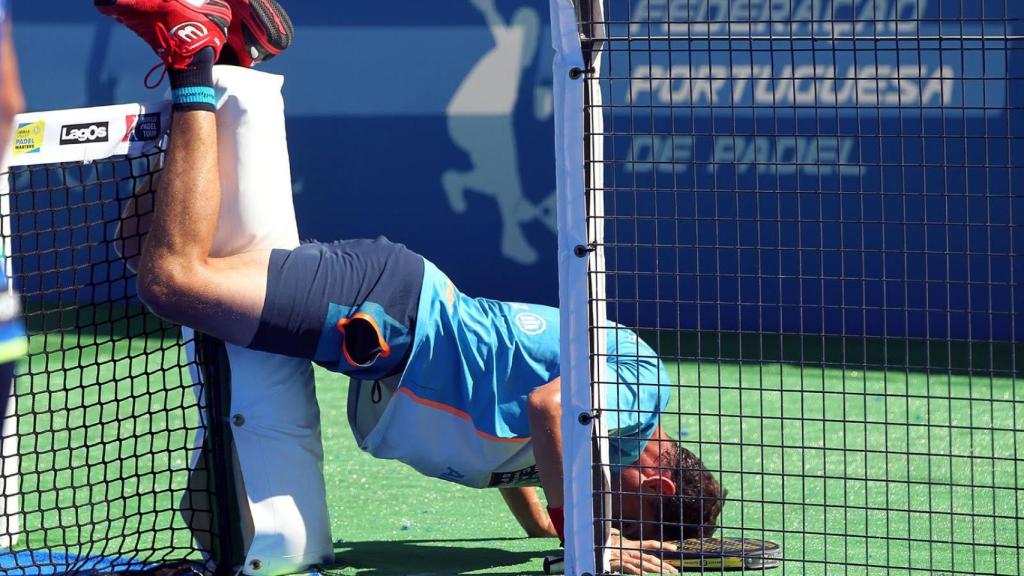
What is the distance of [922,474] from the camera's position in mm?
4379

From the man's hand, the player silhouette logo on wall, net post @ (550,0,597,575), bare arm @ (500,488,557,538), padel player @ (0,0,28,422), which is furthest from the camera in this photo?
the player silhouette logo on wall

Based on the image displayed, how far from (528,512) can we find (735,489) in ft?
3.20

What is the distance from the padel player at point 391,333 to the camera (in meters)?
2.82

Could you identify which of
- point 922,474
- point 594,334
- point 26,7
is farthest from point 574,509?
point 26,7

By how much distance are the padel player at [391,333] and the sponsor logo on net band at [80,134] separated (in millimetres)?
194

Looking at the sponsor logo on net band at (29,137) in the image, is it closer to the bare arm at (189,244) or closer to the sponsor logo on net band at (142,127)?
the sponsor logo on net band at (142,127)

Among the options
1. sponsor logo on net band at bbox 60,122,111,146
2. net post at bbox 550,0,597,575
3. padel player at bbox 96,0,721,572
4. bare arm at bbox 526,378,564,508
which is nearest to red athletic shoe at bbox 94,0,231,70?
padel player at bbox 96,0,721,572

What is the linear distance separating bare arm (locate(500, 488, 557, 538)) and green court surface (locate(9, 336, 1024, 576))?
60mm

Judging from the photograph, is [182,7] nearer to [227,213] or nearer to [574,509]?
[227,213]

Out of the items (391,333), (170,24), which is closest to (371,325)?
(391,333)

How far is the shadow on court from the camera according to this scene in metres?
3.14

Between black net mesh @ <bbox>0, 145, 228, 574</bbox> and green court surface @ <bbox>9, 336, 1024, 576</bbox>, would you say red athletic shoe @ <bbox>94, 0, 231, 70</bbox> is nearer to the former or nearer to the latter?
black net mesh @ <bbox>0, 145, 228, 574</bbox>

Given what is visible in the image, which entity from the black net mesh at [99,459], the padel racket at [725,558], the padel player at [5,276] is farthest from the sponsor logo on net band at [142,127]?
the padel racket at [725,558]

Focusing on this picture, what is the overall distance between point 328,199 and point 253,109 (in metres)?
5.10
